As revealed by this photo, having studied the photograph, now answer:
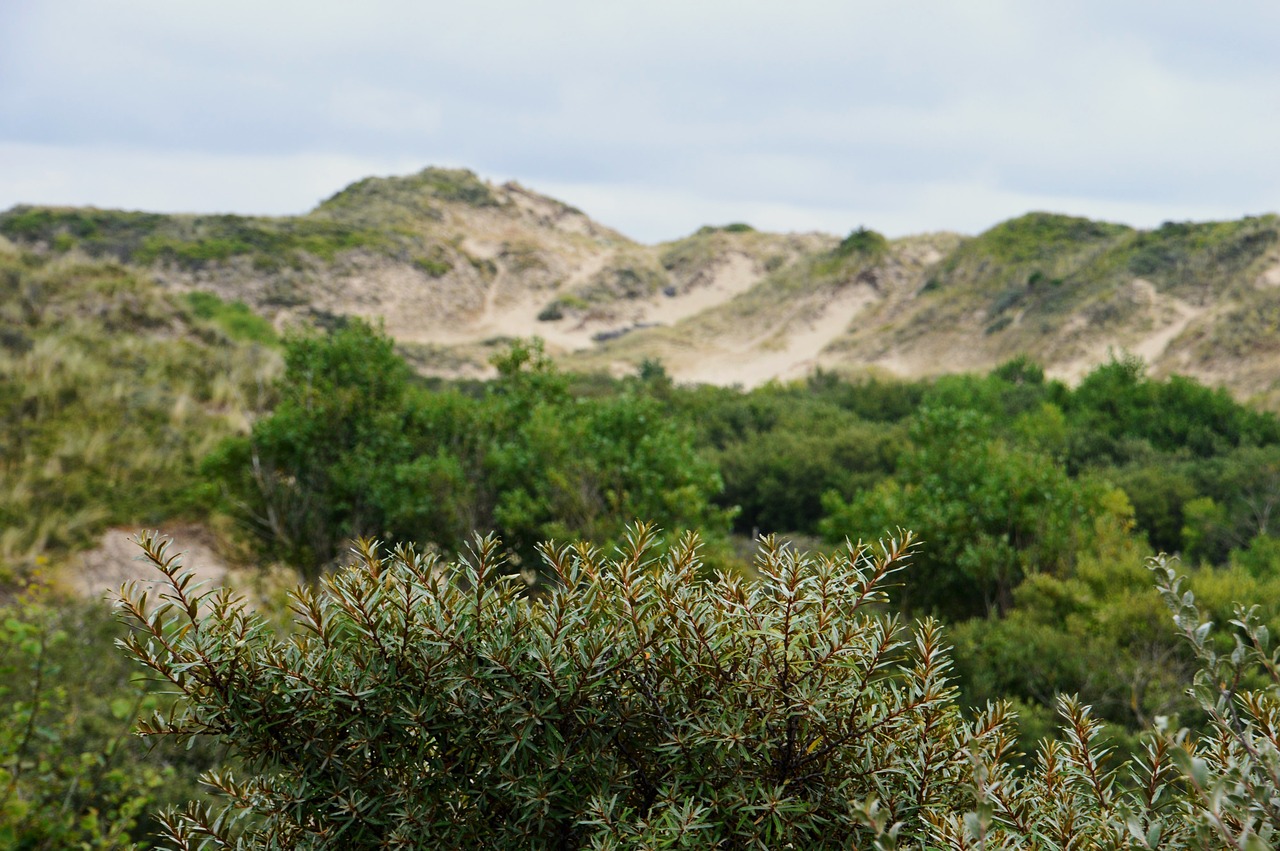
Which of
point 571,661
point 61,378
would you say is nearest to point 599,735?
point 571,661

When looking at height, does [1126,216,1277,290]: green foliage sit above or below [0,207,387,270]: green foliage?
above

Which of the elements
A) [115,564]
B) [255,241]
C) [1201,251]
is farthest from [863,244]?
[115,564]

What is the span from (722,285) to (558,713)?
94354 millimetres

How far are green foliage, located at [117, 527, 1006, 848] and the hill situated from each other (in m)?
39.5

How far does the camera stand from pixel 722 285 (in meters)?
94.9

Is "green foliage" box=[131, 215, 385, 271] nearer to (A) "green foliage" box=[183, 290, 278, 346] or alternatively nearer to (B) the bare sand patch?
(A) "green foliage" box=[183, 290, 278, 346]

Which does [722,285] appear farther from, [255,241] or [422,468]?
[422,468]

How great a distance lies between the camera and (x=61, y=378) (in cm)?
1905

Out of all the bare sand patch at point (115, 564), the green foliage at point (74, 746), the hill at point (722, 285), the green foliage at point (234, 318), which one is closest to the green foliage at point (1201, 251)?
the hill at point (722, 285)

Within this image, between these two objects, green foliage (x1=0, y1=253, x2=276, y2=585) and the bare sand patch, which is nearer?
the bare sand patch

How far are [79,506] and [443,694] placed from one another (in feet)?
53.8

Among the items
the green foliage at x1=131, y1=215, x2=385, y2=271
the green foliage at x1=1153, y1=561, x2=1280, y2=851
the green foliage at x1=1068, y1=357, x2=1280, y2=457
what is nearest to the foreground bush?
the green foliage at x1=1153, y1=561, x2=1280, y2=851

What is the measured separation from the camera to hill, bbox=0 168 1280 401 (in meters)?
49.8

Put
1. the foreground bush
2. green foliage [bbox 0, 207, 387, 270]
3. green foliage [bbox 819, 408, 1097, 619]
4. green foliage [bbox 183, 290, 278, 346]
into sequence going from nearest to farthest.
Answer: the foreground bush
green foliage [bbox 819, 408, 1097, 619]
green foliage [bbox 183, 290, 278, 346]
green foliage [bbox 0, 207, 387, 270]
